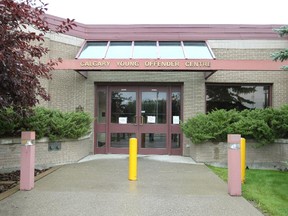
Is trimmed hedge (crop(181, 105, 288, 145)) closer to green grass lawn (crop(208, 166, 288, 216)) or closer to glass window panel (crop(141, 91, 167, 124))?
green grass lawn (crop(208, 166, 288, 216))

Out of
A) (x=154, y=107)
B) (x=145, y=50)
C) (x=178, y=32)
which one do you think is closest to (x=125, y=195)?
(x=154, y=107)

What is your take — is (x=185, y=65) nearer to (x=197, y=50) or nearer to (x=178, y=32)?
(x=197, y=50)

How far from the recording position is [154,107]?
45.4 feet

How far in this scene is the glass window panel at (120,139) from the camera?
13820mm

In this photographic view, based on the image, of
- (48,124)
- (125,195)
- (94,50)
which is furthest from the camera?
(94,50)

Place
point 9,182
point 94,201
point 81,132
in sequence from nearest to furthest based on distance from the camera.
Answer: point 94,201 → point 9,182 → point 81,132

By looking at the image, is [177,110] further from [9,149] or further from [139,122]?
[9,149]

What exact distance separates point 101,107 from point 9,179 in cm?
599

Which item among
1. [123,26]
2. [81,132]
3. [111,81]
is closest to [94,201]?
[81,132]

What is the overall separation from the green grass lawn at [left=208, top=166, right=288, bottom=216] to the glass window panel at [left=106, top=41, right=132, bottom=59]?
5528 millimetres

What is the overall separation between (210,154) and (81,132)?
427 centimetres

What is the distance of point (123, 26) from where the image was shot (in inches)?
574

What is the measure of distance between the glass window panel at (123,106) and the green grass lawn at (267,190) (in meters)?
4.98

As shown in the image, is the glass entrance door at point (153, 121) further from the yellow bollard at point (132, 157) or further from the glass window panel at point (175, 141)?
the yellow bollard at point (132, 157)
